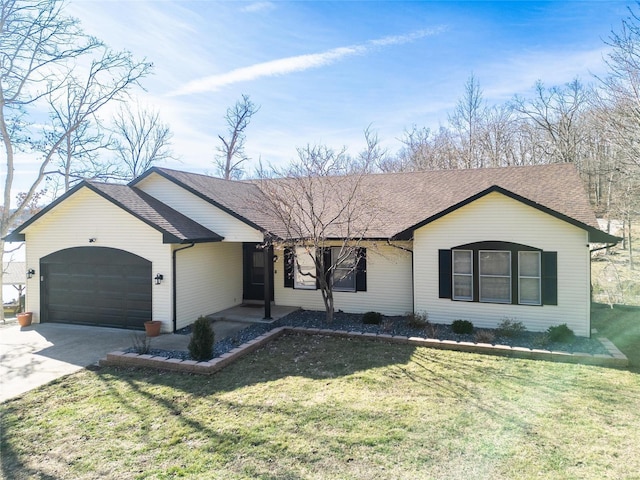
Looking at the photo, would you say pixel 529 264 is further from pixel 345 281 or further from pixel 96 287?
pixel 96 287

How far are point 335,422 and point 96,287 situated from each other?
9.50 m

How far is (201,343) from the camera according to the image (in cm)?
854

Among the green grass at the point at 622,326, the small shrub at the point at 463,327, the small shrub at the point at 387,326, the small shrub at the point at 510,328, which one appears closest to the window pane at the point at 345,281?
the small shrub at the point at 387,326

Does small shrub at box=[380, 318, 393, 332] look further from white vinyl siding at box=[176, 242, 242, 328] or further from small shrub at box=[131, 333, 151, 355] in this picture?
small shrub at box=[131, 333, 151, 355]

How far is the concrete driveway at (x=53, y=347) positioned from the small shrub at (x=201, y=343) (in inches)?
52.0

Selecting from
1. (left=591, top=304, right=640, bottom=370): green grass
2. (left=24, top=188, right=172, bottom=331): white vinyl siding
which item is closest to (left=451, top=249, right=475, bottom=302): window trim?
(left=591, top=304, right=640, bottom=370): green grass

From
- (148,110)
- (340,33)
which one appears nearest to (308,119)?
(340,33)

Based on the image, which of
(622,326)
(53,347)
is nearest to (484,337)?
(622,326)

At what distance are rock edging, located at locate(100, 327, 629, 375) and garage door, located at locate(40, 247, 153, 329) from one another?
298cm

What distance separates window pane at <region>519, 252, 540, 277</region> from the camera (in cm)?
1094

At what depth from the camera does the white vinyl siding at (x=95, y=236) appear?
37.3 ft

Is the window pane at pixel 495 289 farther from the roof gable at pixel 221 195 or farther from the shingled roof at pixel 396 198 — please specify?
the roof gable at pixel 221 195

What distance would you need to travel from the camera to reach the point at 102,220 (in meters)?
11.9

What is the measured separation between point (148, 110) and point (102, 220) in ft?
74.0
